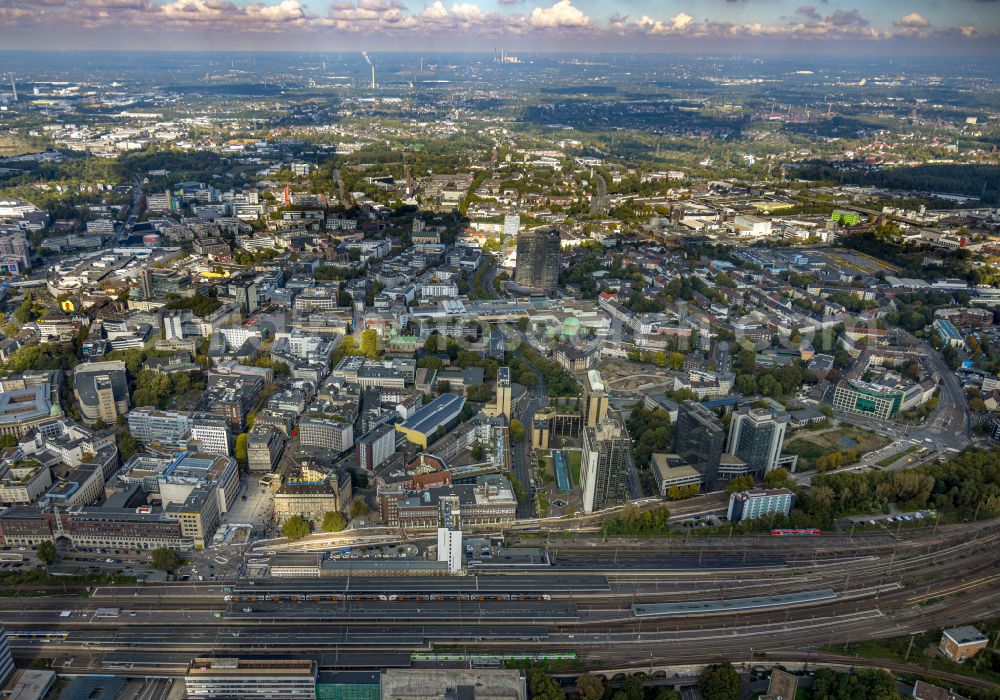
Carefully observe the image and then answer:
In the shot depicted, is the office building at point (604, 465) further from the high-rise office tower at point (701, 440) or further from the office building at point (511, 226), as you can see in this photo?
the office building at point (511, 226)

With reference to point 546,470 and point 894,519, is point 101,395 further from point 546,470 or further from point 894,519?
point 894,519

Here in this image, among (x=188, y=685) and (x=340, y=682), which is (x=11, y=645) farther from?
(x=340, y=682)

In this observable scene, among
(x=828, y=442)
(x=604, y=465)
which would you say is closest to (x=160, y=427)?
(x=604, y=465)

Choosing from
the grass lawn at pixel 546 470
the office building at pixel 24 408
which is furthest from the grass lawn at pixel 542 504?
the office building at pixel 24 408

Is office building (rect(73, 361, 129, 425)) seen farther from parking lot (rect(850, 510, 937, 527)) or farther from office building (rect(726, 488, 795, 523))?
parking lot (rect(850, 510, 937, 527))

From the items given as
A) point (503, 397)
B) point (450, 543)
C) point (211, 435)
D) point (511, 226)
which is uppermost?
point (511, 226)

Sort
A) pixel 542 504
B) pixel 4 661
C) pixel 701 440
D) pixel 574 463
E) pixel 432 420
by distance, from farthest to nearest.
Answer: pixel 432 420 → pixel 574 463 → pixel 701 440 → pixel 542 504 → pixel 4 661

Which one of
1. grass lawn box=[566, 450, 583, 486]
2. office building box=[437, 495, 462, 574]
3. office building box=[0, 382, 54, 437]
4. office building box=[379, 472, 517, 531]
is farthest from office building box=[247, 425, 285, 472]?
grass lawn box=[566, 450, 583, 486]
